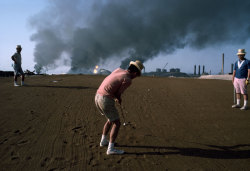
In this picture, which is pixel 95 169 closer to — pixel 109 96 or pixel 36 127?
pixel 109 96

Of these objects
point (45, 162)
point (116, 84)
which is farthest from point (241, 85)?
point (45, 162)

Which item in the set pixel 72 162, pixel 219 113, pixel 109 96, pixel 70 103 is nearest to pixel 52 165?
pixel 72 162

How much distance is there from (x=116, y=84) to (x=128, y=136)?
Result: 181 cm

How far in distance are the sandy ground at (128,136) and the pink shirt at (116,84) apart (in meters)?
1.31

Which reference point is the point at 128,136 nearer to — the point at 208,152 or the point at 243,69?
the point at 208,152

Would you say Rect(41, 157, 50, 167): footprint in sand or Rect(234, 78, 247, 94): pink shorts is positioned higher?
Rect(234, 78, 247, 94): pink shorts

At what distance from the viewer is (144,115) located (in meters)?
6.73

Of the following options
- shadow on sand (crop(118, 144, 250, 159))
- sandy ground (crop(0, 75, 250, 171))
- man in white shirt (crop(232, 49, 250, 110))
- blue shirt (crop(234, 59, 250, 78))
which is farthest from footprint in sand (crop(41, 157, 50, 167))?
blue shirt (crop(234, 59, 250, 78))

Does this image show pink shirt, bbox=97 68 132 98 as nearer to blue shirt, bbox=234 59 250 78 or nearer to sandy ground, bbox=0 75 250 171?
sandy ground, bbox=0 75 250 171

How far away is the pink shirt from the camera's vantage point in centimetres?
369

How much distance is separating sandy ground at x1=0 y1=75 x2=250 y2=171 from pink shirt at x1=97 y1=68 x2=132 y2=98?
4.31 ft

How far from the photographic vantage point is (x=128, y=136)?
193 inches

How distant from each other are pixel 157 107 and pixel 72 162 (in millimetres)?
4816

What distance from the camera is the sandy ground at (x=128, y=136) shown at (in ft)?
12.2
